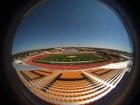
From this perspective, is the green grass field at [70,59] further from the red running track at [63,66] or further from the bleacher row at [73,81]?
the bleacher row at [73,81]

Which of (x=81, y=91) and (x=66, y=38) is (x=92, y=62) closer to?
(x=81, y=91)

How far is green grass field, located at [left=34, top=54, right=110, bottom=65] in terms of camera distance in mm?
2739

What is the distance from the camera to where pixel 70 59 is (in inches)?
112

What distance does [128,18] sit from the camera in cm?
124

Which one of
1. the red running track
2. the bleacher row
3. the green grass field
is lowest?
the bleacher row

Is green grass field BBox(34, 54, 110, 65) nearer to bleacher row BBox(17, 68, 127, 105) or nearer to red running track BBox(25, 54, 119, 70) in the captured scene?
red running track BBox(25, 54, 119, 70)

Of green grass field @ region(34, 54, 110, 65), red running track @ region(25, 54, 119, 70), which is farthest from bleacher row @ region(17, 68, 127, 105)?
green grass field @ region(34, 54, 110, 65)

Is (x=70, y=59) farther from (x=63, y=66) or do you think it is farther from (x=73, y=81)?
(x=73, y=81)

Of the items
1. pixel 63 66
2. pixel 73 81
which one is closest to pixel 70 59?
pixel 63 66

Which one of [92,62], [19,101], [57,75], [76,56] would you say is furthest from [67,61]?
[19,101]

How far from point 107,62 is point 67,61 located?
92 centimetres

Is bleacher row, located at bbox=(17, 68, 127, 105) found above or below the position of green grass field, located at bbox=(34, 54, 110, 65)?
below

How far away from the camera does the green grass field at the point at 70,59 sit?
8.99ft

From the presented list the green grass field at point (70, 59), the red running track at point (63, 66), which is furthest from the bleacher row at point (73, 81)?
the green grass field at point (70, 59)
